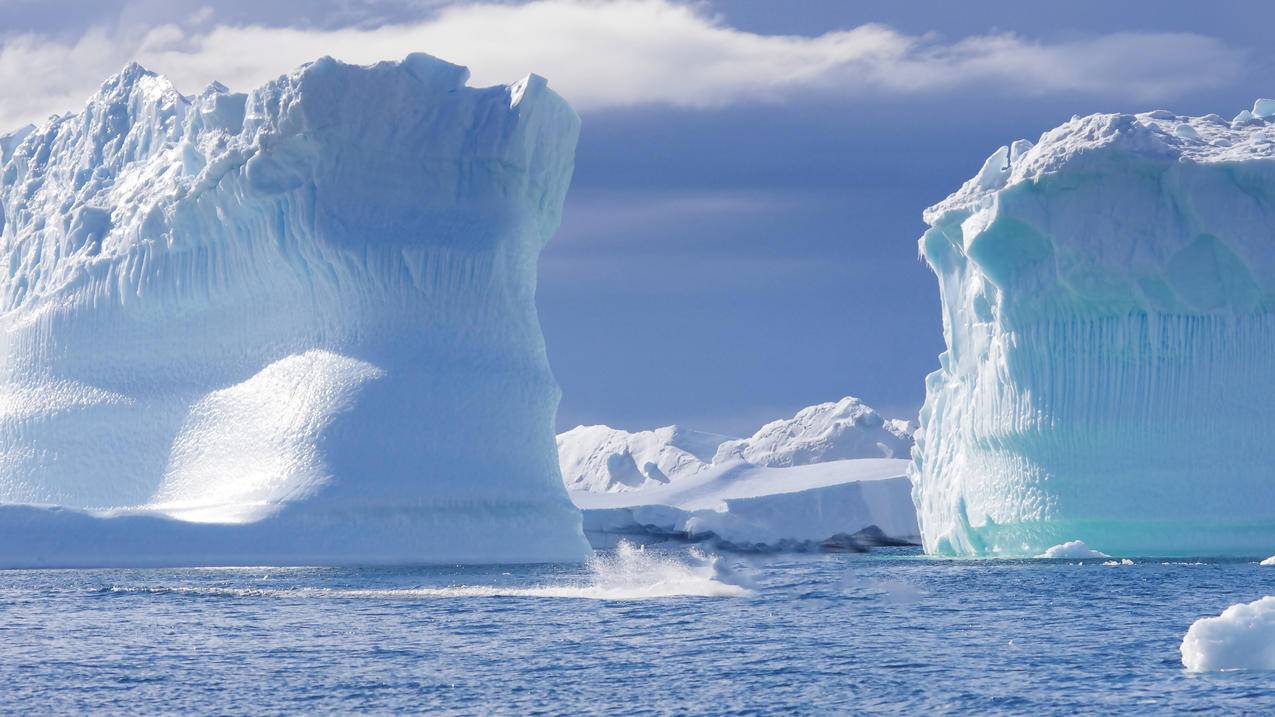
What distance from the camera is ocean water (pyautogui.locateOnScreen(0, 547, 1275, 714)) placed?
14.3 meters

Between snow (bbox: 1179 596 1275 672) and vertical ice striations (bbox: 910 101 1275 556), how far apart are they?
14581mm

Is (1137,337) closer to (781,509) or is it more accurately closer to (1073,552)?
(1073,552)

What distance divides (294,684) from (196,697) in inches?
38.5

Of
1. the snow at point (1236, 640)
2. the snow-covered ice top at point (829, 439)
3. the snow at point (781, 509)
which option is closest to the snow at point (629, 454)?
the snow-covered ice top at point (829, 439)

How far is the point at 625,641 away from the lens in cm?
1873

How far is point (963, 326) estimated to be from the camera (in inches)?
1320

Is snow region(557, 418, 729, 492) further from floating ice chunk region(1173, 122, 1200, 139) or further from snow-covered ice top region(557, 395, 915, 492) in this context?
floating ice chunk region(1173, 122, 1200, 139)

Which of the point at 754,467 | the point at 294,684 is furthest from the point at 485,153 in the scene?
the point at 754,467

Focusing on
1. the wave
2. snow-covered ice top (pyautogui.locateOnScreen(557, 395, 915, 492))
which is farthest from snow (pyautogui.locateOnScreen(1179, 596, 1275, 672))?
snow-covered ice top (pyautogui.locateOnScreen(557, 395, 915, 492))

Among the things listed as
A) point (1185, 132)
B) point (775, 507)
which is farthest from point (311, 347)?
point (775, 507)

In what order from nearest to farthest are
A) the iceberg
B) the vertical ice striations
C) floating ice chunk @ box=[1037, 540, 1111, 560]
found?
1. the vertical ice striations
2. floating ice chunk @ box=[1037, 540, 1111, 560]
3. the iceberg

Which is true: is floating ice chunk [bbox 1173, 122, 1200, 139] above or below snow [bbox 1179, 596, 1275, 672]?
above

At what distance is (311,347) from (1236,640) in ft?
70.8

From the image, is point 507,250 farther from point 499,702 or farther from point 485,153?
point 499,702
